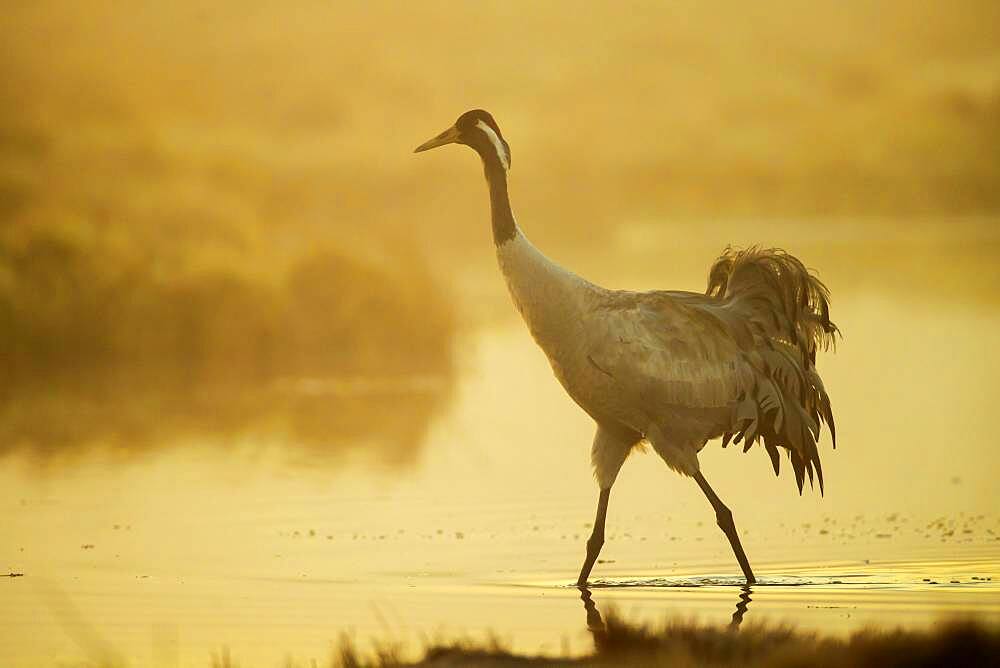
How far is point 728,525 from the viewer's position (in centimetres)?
1135

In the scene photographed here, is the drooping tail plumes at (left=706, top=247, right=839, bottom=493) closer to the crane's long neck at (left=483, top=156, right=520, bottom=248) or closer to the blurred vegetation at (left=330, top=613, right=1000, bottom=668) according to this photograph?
the crane's long neck at (left=483, top=156, right=520, bottom=248)

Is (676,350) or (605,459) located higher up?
(676,350)

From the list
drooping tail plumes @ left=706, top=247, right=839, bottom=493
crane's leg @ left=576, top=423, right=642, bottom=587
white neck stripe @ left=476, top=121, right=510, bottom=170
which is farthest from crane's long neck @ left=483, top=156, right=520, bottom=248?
drooping tail plumes @ left=706, top=247, right=839, bottom=493

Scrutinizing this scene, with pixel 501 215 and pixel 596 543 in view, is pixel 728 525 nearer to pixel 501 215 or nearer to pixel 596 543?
pixel 596 543

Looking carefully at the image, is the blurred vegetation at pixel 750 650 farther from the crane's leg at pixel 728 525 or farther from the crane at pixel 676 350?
the crane at pixel 676 350

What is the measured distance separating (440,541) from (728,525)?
8.72 ft

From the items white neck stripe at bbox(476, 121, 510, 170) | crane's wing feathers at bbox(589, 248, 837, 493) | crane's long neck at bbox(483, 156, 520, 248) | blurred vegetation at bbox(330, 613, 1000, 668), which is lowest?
blurred vegetation at bbox(330, 613, 1000, 668)

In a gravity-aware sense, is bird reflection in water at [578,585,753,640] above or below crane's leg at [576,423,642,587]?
below

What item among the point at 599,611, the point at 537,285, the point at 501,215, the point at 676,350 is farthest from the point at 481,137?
the point at 599,611

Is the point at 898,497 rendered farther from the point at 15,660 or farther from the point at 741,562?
the point at 15,660

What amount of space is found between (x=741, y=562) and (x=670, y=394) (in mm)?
1030

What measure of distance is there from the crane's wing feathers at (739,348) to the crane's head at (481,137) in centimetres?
109

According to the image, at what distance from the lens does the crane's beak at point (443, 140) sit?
11.8 m

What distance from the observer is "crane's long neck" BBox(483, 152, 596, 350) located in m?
11.1
